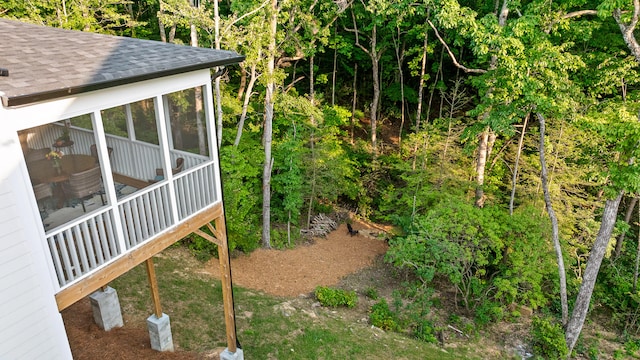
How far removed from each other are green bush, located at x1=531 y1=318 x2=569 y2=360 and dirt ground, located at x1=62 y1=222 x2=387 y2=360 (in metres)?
5.89

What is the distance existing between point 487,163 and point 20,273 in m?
16.2

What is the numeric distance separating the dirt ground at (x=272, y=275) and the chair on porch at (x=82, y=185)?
3287 mm

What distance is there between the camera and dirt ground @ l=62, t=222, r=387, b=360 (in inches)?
311

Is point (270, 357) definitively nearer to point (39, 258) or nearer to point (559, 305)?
point (39, 258)

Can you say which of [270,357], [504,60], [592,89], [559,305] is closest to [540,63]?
[504,60]

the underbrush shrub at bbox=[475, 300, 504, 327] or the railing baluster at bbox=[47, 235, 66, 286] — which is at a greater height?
the railing baluster at bbox=[47, 235, 66, 286]

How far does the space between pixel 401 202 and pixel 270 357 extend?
30.7 ft

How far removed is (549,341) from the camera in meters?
10.6

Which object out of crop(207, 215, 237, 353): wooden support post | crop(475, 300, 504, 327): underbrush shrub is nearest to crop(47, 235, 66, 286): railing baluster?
crop(207, 215, 237, 353): wooden support post

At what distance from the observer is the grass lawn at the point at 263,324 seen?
29.9 ft

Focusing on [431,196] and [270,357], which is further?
[431,196]

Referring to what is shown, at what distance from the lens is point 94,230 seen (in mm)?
5004

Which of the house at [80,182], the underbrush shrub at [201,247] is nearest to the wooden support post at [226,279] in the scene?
the house at [80,182]

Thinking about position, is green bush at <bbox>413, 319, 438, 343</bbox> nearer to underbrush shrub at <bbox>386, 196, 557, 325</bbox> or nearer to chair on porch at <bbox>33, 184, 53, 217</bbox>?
underbrush shrub at <bbox>386, 196, 557, 325</bbox>
